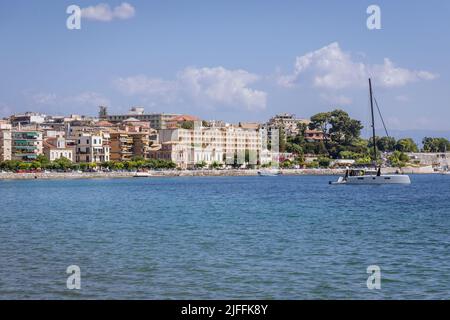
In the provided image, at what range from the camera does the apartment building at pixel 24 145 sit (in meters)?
104

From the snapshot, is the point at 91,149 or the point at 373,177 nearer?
the point at 373,177

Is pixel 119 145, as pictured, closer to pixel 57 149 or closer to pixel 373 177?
pixel 57 149

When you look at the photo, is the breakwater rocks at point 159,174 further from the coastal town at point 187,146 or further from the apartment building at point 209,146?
the apartment building at point 209,146

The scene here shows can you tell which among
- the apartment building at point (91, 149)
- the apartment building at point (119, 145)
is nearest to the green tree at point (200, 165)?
the apartment building at point (119, 145)

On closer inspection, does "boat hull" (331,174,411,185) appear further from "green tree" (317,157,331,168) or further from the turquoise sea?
"green tree" (317,157,331,168)

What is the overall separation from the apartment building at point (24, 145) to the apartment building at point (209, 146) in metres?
22.1

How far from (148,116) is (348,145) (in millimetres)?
40308

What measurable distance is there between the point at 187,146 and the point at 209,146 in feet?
17.3

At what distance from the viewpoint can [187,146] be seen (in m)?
126

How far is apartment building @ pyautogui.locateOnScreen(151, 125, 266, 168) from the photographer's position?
12238cm

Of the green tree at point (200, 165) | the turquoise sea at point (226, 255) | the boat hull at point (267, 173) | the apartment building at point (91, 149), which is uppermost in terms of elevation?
the apartment building at point (91, 149)

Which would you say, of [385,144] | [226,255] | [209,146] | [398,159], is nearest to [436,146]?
[385,144]

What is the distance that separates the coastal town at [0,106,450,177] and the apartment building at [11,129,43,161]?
0.13m
